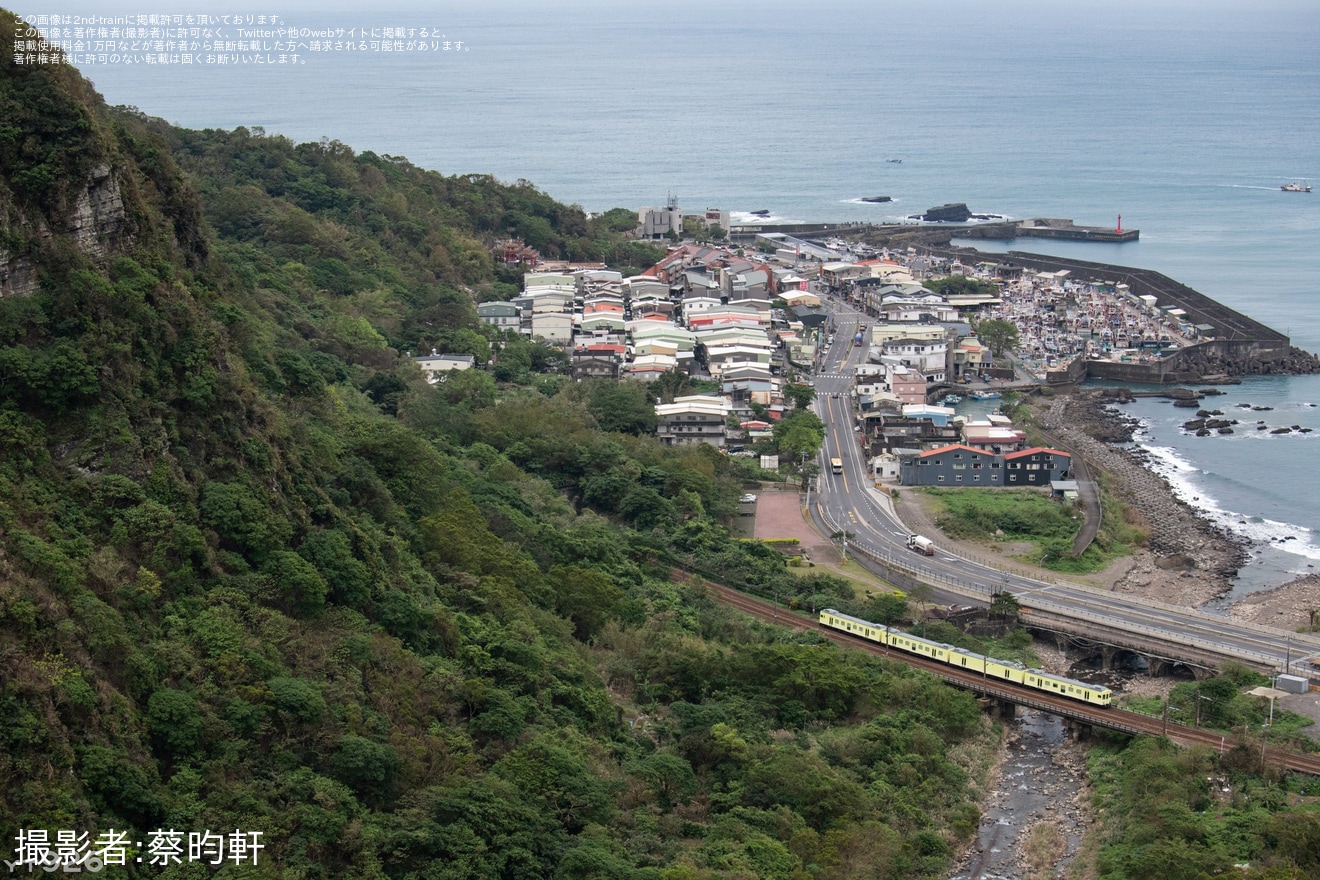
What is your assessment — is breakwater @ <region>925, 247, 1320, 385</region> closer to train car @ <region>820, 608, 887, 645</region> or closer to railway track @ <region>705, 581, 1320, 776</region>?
railway track @ <region>705, 581, 1320, 776</region>

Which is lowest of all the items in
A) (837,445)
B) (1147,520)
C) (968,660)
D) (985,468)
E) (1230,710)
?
(1230,710)

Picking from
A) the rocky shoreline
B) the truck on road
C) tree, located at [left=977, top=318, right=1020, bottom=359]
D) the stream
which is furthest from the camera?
tree, located at [left=977, top=318, right=1020, bottom=359]

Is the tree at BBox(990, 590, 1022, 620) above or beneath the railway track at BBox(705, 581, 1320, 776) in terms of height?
above

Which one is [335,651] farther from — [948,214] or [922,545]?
[948,214]

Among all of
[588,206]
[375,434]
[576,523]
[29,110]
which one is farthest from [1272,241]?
[29,110]

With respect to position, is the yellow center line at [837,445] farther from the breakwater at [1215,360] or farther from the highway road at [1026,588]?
the breakwater at [1215,360]

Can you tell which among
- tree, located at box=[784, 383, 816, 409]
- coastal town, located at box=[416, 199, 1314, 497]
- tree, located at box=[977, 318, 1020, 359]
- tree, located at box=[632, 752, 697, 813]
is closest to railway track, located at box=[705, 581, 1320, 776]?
tree, located at box=[632, 752, 697, 813]

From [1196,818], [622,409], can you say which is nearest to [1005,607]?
[1196,818]

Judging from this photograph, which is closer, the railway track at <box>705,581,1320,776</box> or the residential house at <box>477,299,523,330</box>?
the railway track at <box>705,581,1320,776</box>
